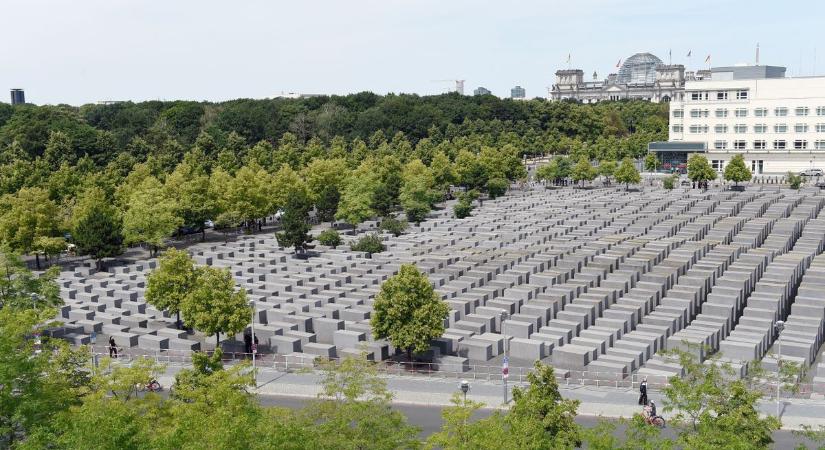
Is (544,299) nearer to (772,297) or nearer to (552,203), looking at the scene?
(772,297)

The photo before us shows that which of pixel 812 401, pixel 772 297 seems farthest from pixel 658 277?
pixel 812 401

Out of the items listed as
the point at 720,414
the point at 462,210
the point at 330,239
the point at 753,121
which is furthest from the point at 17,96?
the point at 720,414

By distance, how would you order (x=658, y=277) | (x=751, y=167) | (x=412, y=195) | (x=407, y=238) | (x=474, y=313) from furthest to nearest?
(x=751, y=167) < (x=412, y=195) < (x=407, y=238) < (x=658, y=277) < (x=474, y=313)

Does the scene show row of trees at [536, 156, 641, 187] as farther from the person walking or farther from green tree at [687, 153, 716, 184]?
the person walking

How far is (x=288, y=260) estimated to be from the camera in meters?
61.0

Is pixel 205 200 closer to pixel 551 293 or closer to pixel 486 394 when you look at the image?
pixel 551 293

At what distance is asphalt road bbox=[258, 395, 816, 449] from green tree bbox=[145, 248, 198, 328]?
10980 millimetres

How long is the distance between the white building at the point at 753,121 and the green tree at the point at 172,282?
100 m

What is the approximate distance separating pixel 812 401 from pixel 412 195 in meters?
52.5

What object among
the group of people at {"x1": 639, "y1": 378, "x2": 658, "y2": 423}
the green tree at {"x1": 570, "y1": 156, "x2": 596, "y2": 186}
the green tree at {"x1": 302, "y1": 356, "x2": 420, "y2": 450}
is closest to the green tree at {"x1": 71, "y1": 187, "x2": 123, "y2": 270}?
the green tree at {"x1": 302, "y1": 356, "x2": 420, "y2": 450}

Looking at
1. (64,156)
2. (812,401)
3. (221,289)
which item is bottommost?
(812,401)

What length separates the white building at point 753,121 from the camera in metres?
112

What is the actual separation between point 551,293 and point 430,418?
1857 centimetres

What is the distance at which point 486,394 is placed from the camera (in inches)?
1299
